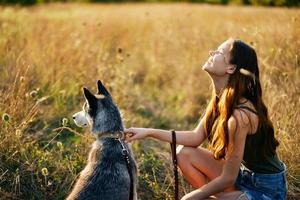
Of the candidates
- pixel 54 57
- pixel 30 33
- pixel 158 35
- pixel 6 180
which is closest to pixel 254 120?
pixel 6 180

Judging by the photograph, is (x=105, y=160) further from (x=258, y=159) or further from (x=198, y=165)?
(x=258, y=159)

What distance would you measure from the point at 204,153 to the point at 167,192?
33.1 inches

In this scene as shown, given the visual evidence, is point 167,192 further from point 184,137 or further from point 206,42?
point 206,42

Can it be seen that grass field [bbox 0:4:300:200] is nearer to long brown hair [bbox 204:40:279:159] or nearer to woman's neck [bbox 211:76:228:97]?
long brown hair [bbox 204:40:279:159]

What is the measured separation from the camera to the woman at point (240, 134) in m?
4.05

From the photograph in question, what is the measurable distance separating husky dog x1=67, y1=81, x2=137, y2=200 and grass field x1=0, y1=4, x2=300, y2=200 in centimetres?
76

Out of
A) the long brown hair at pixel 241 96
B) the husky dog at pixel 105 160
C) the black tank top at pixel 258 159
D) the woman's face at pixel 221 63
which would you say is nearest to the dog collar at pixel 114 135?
the husky dog at pixel 105 160

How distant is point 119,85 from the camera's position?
7.38m

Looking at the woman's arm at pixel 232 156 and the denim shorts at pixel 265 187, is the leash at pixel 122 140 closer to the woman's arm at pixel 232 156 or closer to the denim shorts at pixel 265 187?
the woman's arm at pixel 232 156

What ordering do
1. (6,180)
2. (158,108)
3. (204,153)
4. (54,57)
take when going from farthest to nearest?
(158,108) → (54,57) → (6,180) → (204,153)

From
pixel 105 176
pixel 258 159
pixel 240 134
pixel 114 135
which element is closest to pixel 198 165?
pixel 258 159

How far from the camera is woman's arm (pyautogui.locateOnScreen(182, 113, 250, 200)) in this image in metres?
4.00

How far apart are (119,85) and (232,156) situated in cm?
356

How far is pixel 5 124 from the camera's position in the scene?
5223mm
